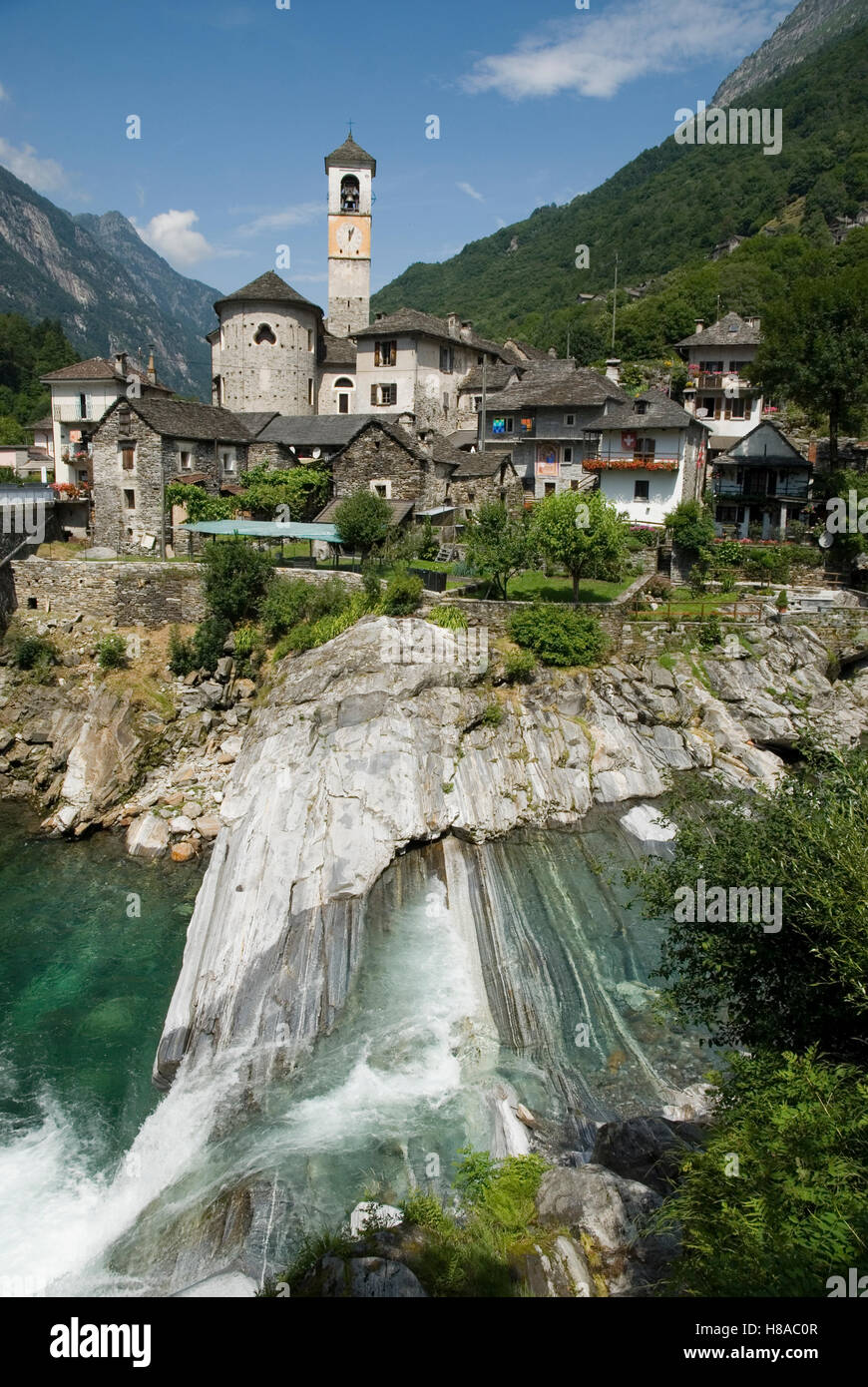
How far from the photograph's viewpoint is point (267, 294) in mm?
49562

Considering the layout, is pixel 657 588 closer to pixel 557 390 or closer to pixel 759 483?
pixel 759 483

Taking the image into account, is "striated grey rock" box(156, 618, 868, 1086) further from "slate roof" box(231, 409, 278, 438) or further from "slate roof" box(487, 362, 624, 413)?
"slate roof" box(231, 409, 278, 438)

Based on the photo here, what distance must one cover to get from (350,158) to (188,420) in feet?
90.5

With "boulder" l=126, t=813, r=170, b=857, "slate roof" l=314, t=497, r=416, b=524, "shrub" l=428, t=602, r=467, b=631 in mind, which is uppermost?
"slate roof" l=314, t=497, r=416, b=524

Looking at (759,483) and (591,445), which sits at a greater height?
(591,445)

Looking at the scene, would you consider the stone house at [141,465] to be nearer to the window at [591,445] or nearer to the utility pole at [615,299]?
the window at [591,445]

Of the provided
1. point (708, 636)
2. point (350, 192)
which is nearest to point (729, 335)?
point (350, 192)

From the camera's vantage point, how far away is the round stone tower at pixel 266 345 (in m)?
50.0

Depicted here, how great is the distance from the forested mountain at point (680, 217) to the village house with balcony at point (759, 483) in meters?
44.7

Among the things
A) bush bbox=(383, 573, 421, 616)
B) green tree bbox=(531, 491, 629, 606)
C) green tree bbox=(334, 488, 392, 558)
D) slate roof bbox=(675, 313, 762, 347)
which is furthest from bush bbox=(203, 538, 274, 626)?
slate roof bbox=(675, 313, 762, 347)

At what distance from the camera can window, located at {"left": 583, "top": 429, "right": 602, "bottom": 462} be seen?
142 ft

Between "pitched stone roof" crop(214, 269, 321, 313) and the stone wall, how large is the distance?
22.4 metres

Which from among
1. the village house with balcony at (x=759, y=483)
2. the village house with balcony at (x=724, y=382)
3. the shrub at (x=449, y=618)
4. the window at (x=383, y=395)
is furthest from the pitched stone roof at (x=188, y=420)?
the village house with balcony at (x=724, y=382)

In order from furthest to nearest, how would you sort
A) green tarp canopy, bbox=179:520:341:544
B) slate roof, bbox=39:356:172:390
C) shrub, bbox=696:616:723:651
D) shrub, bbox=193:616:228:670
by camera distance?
slate roof, bbox=39:356:172:390 < green tarp canopy, bbox=179:520:341:544 < shrub, bbox=193:616:228:670 < shrub, bbox=696:616:723:651
